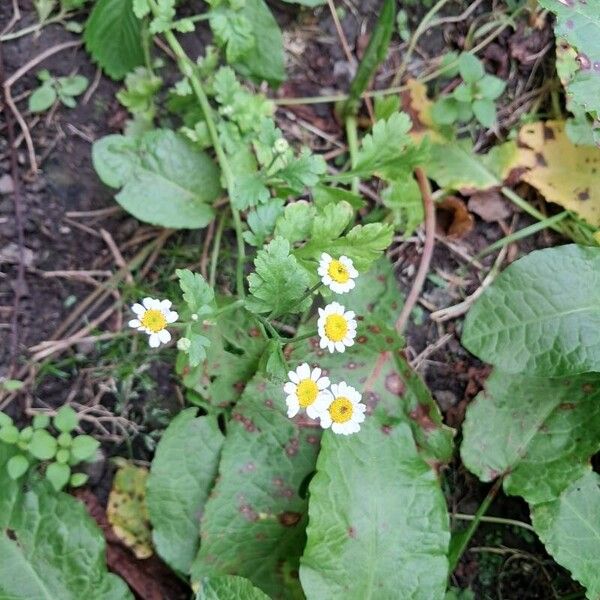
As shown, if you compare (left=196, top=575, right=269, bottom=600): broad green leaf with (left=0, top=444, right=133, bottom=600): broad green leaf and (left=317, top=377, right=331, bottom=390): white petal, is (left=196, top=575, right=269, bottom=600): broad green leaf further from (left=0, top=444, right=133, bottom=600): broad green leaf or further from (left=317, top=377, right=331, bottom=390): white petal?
(left=317, top=377, right=331, bottom=390): white petal

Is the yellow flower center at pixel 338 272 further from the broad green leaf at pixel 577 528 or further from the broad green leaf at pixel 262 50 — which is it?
the broad green leaf at pixel 577 528

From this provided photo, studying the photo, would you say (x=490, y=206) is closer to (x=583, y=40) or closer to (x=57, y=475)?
(x=583, y=40)

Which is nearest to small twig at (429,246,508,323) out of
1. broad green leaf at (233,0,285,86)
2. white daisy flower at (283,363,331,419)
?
white daisy flower at (283,363,331,419)

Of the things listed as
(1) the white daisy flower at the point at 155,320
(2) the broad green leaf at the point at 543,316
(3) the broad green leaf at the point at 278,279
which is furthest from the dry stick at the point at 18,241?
(2) the broad green leaf at the point at 543,316

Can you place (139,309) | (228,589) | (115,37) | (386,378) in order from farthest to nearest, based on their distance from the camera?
(115,37), (386,378), (228,589), (139,309)

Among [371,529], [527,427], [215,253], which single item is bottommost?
[371,529]

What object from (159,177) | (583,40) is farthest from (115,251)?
(583,40)

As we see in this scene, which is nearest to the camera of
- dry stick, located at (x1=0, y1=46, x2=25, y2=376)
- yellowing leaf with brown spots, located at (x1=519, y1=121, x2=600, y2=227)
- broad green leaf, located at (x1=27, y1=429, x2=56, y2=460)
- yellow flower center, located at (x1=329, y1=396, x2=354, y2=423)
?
yellow flower center, located at (x1=329, y1=396, x2=354, y2=423)
